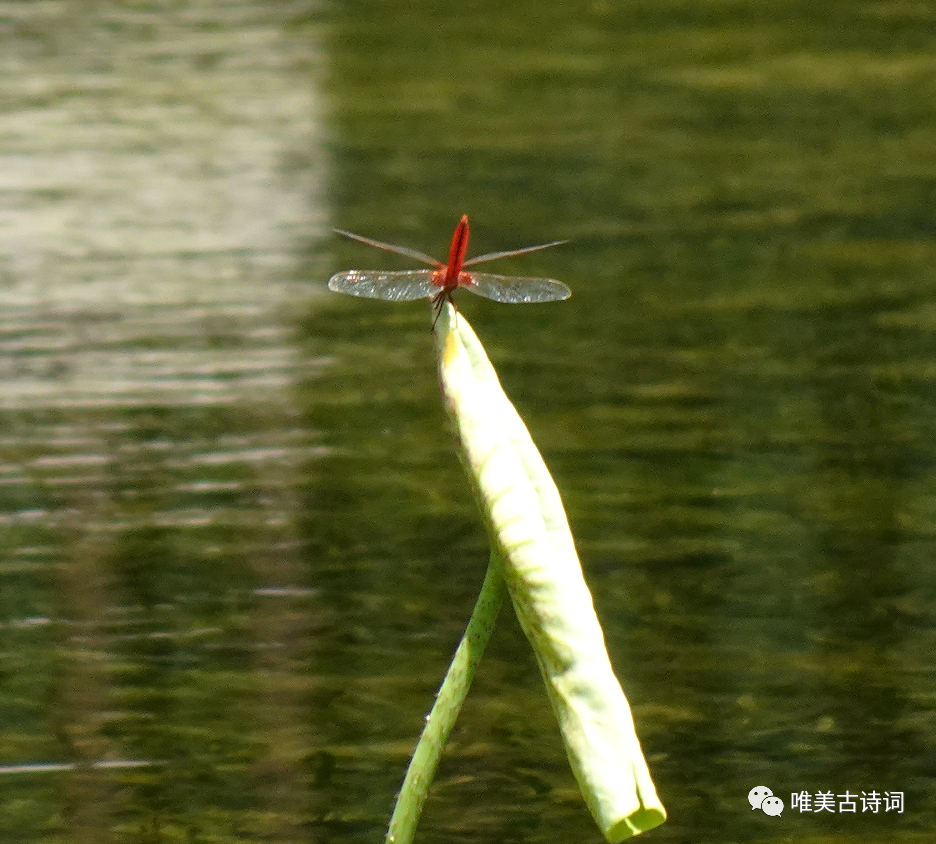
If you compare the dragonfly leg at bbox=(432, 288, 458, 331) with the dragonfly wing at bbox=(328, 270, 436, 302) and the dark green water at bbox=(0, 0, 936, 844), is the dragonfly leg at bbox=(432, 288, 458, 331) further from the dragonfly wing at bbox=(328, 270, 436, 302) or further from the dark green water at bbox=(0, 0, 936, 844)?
the dark green water at bbox=(0, 0, 936, 844)

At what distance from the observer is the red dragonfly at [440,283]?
40 centimetres

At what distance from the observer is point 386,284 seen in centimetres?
44

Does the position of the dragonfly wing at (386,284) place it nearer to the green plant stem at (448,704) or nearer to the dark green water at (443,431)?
the green plant stem at (448,704)

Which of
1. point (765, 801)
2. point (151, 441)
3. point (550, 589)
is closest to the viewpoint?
point (550, 589)

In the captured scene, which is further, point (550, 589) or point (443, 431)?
point (443, 431)

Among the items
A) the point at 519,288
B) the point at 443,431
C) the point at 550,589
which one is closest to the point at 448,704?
the point at 550,589

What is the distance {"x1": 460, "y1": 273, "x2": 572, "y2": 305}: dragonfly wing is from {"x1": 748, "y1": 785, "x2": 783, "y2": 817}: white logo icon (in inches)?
8.5

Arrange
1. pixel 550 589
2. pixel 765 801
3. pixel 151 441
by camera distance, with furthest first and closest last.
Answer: pixel 151 441
pixel 765 801
pixel 550 589

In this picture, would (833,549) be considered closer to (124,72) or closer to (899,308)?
(899,308)

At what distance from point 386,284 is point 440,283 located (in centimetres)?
3

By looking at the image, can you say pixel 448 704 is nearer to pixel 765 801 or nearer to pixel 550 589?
pixel 550 589

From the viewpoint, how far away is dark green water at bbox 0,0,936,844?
1.94 feet

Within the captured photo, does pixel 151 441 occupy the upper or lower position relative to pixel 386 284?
lower

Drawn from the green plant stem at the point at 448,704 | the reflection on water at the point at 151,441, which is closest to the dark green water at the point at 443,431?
the reflection on water at the point at 151,441
